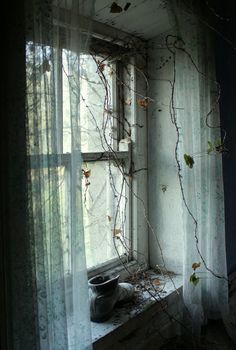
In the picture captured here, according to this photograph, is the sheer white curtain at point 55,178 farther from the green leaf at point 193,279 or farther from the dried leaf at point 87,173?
the green leaf at point 193,279

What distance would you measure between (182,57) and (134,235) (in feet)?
3.12

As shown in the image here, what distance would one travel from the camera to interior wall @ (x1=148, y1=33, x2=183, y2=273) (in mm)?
1716

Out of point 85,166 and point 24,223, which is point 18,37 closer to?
point 24,223

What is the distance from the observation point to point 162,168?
1.76 meters

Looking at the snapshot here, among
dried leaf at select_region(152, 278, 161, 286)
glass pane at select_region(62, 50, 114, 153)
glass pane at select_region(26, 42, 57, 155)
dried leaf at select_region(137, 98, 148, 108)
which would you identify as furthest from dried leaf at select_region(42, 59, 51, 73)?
dried leaf at select_region(152, 278, 161, 286)

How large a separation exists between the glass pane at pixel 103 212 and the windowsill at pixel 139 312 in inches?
9.7


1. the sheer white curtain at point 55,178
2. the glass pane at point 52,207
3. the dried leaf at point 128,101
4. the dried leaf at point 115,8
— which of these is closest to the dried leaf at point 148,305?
the sheer white curtain at point 55,178

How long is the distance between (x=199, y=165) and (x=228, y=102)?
63cm

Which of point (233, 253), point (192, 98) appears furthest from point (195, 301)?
point (192, 98)

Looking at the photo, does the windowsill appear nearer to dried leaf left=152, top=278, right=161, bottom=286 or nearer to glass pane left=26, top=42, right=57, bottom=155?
dried leaf left=152, top=278, right=161, bottom=286

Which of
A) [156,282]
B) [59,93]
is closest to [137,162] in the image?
[156,282]

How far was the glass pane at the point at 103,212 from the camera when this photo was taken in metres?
1.53

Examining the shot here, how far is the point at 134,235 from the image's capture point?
174 centimetres

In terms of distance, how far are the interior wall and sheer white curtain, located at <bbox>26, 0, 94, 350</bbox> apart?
76cm
